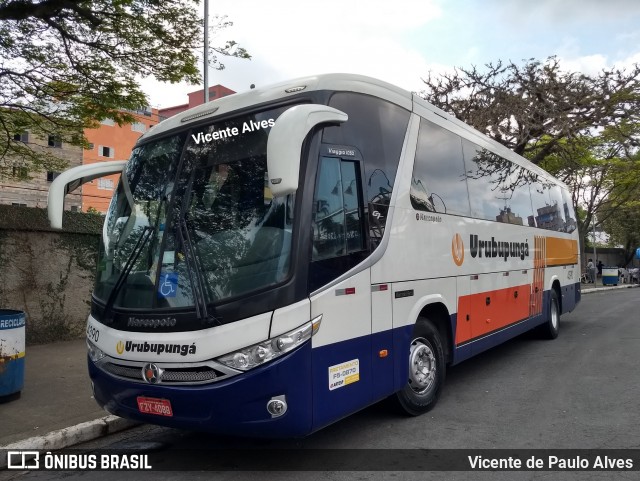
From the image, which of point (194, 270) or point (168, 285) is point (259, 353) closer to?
point (194, 270)

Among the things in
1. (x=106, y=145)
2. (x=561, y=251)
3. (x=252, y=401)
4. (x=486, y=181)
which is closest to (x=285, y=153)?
(x=252, y=401)

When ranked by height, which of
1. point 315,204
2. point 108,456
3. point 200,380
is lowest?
point 108,456

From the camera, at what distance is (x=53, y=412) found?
18.7ft

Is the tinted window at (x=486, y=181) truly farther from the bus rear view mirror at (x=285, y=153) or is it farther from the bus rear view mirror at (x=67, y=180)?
the bus rear view mirror at (x=67, y=180)

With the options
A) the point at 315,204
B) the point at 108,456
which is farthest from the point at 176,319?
the point at 108,456

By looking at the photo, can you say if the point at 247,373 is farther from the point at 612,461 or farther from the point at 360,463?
the point at 612,461

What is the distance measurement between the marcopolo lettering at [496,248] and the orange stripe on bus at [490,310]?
0.52m

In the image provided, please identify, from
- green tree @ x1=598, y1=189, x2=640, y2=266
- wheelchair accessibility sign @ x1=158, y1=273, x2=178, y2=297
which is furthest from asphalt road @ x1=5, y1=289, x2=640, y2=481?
green tree @ x1=598, y1=189, x2=640, y2=266

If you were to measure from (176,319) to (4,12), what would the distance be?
5890 millimetres

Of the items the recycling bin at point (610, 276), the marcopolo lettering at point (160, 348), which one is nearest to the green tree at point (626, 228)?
the recycling bin at point (610, 276)

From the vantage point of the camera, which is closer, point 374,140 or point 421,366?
point 374,140

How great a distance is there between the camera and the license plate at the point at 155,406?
3.86 meters

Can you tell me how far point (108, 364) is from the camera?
168 inches

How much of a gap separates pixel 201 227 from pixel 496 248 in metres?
4.84
